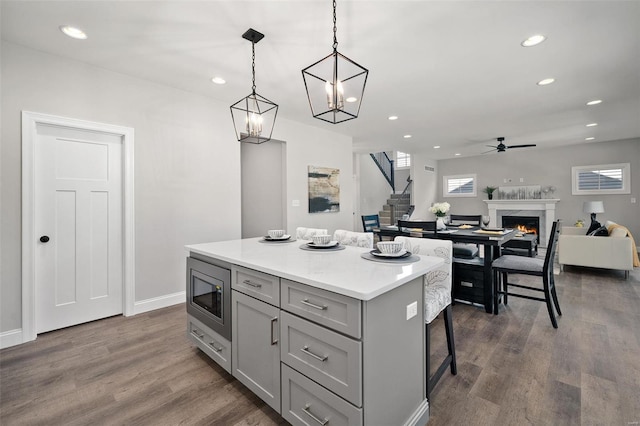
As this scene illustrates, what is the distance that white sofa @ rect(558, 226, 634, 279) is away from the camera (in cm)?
435

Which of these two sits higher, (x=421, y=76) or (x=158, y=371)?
(x=421, y=76)

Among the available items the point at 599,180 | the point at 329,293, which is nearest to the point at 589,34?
the point at 329,293

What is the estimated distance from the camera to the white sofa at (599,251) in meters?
Result: 4.35

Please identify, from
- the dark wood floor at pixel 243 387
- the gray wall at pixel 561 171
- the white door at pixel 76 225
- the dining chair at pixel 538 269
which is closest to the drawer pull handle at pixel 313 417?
the dark wood floor at pixel 243 387

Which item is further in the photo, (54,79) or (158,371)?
(54,79)

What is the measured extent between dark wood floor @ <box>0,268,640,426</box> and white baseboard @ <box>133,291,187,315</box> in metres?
0.21

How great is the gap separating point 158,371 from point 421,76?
3.71 meters

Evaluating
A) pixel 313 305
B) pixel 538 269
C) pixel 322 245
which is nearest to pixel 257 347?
pixel 313 305

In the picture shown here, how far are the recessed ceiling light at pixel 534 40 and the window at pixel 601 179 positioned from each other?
21.7ft

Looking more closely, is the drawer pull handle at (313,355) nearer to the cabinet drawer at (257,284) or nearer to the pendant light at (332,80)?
the cabinet drawer at (257,284)

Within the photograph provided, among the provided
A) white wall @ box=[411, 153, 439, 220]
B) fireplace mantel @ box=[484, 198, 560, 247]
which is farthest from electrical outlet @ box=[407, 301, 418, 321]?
white wall @ box=[411, 153, 439, 220]

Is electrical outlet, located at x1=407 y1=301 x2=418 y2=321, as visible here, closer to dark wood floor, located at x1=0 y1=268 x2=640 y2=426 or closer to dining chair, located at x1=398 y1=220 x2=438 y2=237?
dark wood floor, located at x1=0 y1=268 x2=640 y2=426

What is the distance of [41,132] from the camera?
271 cm

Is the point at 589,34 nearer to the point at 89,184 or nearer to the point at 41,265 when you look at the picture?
the point at 89,184
